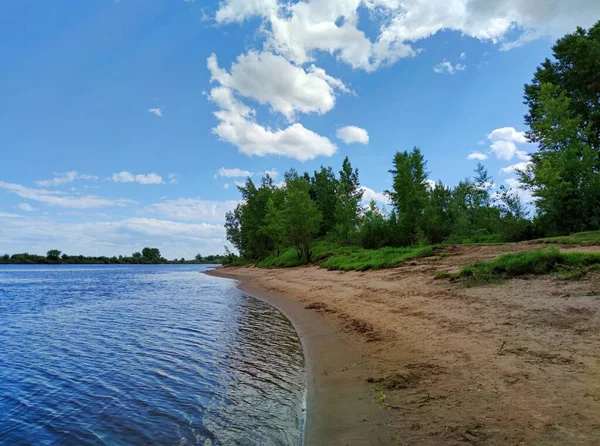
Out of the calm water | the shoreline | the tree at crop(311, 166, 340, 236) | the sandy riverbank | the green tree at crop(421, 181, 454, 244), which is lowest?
the calm water

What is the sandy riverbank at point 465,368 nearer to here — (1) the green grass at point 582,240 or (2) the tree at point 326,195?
(1) the green grass at point 582,240

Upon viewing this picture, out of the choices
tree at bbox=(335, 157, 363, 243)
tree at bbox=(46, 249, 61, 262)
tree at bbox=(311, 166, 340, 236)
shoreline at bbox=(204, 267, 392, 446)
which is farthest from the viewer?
tree at bbox=(46, 249, 61, 262)

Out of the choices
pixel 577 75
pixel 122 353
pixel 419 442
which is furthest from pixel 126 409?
pixel 577 75

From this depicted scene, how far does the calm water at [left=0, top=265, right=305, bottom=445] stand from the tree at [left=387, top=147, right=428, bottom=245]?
96.3 ft

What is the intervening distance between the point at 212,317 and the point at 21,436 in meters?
12.0

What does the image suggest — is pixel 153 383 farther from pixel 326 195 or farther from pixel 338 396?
pixel 326 195

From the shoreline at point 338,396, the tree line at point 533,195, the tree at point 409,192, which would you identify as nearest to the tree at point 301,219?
Answer: the tree line at point 533,195

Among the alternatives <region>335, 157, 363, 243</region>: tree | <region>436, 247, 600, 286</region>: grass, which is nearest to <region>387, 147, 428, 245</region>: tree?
<region>335, 157, 363, 243</region>: tree

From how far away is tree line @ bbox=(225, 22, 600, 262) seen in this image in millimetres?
28125

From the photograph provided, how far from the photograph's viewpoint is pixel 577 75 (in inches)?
1364

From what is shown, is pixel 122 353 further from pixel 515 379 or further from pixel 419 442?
pixel 515 379

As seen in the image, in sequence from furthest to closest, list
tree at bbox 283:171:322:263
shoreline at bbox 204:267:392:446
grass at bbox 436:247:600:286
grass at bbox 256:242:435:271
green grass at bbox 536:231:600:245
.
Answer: tree at bbox 283:171:322:263
grass at bbox 256:242:435:271
green grass at bbox 536:231:600:245
grass at bbox 436:247:600:286
shoreline at bbox 204:267:392:446

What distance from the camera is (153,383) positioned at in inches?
340

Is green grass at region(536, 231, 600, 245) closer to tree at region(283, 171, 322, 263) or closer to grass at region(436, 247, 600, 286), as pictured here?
grass at region(436, 247, 600, 286)
